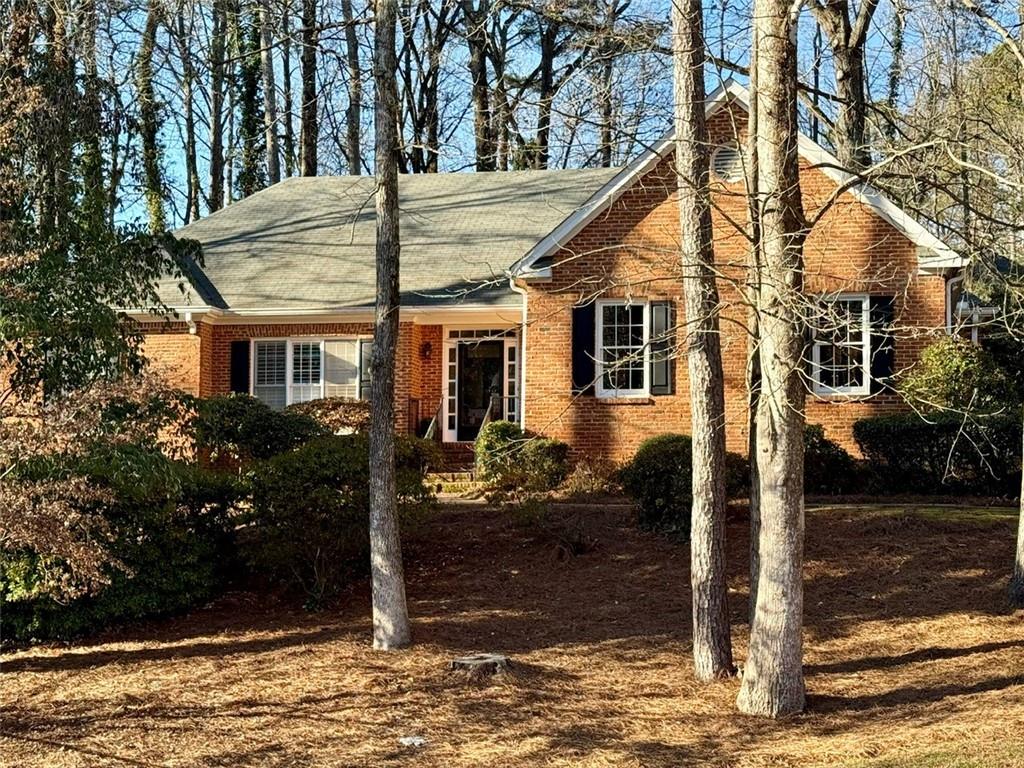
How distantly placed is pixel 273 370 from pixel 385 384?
10619mm

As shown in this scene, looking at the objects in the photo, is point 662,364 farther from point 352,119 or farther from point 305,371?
point 352,119

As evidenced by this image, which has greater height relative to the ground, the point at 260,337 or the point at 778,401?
the point at 260,337

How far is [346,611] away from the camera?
42.6 feet

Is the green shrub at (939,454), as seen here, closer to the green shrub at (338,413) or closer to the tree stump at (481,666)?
the tree stump at (481,666)

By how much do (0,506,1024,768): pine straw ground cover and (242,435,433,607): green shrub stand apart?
1.69ft

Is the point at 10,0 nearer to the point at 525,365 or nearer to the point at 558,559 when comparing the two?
the point at 525,365

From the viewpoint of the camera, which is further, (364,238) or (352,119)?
(352,119)

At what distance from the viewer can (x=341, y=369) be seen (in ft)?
70.1

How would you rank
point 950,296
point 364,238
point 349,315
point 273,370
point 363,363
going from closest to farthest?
1. point 950,296
2. point 349,315
3. point 363,363
4. point 273,370
5. point 364,238

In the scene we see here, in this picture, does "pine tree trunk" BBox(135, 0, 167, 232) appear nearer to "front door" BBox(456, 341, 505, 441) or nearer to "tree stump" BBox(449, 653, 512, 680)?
"front door" BBox(456, 341, 505, 441)

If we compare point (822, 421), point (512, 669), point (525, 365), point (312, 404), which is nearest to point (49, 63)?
point (312, 404)

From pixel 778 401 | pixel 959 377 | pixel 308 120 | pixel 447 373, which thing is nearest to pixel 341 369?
pixel 447 373

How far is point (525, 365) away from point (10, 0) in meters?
9.50

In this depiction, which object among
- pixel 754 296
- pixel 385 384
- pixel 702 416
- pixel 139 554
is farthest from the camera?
pixel 139 554
